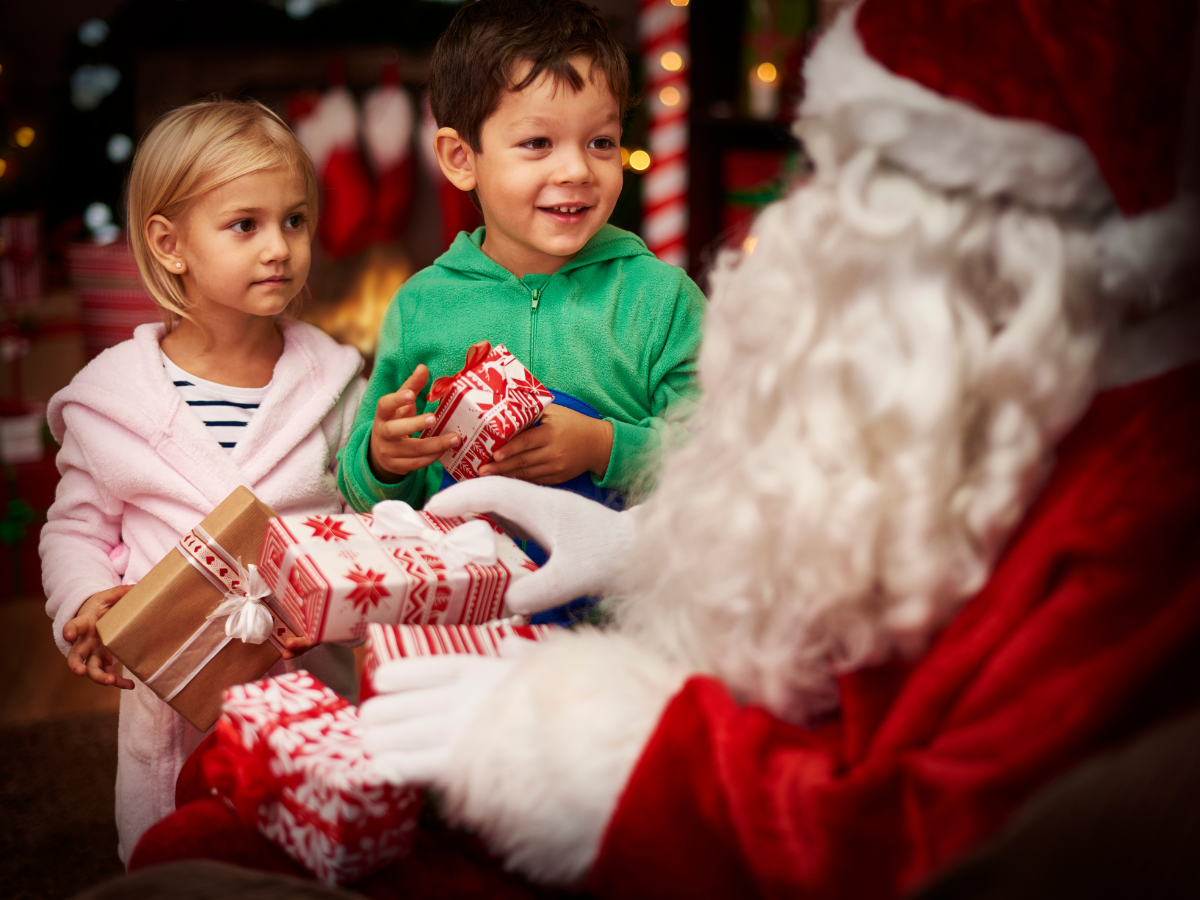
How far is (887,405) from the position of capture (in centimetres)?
58

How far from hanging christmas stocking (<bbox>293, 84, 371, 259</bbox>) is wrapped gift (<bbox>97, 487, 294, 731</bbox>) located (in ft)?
6.07

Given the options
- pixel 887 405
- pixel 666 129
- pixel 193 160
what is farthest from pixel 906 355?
pixel 666 129

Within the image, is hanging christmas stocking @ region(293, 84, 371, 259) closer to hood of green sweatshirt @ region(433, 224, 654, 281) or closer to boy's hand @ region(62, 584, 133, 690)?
hood of green sweatshirt @ region(433, 224, 654, 281)

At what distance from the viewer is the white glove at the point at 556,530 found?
0.85 meters

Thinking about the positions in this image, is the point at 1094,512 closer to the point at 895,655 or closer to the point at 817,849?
the point at 895,655

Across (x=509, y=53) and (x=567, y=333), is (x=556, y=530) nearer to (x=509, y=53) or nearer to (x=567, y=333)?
(x=567, y=333)

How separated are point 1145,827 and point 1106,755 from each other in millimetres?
41

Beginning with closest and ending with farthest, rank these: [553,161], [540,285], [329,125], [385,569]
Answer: [385,569] < [553,161] < [540,285] < [329,125]

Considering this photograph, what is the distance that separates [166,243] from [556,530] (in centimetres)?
66

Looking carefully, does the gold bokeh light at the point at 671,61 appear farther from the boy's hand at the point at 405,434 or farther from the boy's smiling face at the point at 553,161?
the boy's hand at the point at 405,434

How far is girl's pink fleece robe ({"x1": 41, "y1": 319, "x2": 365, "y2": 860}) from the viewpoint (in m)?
1.13

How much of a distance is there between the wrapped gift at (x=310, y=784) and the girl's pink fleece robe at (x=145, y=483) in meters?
0.41

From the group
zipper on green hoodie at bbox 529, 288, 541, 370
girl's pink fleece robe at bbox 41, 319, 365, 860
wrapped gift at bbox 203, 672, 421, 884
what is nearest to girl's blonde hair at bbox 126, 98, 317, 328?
girl's pink fleece robe at bbox 41, 319, 365, 860

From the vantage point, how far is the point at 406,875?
73cm
